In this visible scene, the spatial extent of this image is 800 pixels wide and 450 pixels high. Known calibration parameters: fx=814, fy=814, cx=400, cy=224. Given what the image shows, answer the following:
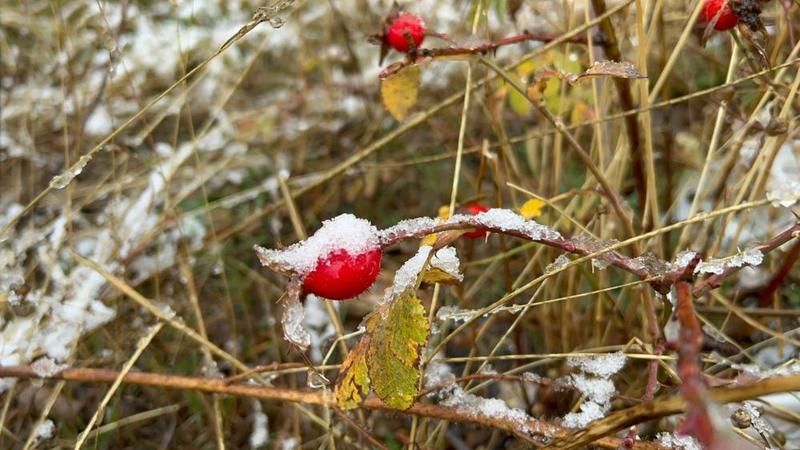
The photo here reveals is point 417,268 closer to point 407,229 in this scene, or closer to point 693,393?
point 407,229

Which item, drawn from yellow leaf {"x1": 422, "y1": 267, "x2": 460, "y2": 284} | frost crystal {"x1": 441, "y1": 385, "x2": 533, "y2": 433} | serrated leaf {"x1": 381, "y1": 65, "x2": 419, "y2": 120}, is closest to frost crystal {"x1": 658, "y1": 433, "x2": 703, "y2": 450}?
frost crystal {"x1": 441, "y1": 385, "x2": 533, "y2": 433}

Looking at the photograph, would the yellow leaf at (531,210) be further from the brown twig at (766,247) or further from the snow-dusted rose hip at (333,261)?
the snow-dusted rose hip at (333,261)

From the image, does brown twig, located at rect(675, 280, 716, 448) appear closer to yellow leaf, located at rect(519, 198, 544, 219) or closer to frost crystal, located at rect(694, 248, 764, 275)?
frost crystal, located at rect(694, 248, 764, 275)

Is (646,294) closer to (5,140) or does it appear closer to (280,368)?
(280,368)

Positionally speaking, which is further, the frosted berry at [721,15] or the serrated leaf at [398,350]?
the frosted berry at [721,15]

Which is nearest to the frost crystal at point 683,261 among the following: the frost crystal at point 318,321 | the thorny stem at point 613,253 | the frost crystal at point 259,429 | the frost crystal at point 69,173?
the thorny stem at point 613,253

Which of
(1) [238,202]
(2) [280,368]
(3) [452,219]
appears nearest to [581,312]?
(2) [280,368]

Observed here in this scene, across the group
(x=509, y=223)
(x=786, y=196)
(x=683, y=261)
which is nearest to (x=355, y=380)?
(x=509, y=223)
